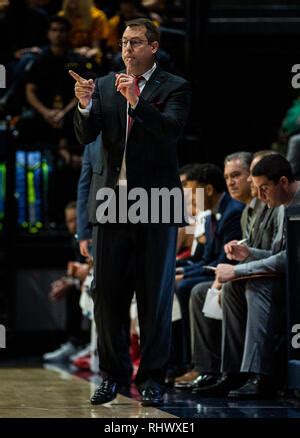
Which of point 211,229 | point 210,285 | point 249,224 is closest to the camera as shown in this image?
point 249,224

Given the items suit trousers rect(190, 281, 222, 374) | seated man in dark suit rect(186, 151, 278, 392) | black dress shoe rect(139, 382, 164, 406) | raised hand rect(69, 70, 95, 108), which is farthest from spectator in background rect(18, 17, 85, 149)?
black dress shoe rect(139, 382, 164, 406)

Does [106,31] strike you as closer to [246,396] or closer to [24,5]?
[24,5]

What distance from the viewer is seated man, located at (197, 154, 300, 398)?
5812mm

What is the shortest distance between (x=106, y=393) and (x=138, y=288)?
1.78 feet

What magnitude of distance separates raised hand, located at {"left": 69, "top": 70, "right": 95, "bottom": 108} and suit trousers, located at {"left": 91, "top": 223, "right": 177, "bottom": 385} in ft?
2.07

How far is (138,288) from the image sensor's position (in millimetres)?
5418

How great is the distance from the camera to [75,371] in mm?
7660

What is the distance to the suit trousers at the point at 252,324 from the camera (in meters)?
5.84

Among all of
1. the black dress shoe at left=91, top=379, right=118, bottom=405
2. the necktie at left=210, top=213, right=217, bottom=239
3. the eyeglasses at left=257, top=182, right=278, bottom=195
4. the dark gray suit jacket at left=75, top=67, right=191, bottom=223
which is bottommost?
the black dress shoe at left=91, top=379, right=118, bottom=405

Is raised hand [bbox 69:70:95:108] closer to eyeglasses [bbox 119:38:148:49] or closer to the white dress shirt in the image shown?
the white dress shirt

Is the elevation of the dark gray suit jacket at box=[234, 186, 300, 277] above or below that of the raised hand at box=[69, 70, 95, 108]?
below

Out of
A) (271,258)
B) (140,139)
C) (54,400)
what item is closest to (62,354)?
(54,400)

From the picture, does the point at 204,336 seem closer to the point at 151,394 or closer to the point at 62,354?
the point at 151,394

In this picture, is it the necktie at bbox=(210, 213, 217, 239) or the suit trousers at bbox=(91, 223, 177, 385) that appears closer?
the suit trousers at bbox=(91, 223, 177, 385)
